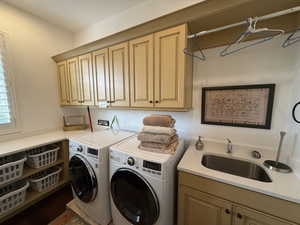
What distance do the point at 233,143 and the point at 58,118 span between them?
2.78 metres

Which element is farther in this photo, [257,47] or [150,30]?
[150,30]

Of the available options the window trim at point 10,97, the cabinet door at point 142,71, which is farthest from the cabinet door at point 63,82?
the cabinet door at point 142,71

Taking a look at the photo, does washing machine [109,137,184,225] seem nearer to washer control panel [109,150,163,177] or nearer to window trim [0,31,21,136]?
washer control panel [109,150,163,177]

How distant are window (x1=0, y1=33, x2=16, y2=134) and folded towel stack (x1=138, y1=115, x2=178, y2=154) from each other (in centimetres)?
191

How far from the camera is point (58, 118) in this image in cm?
237

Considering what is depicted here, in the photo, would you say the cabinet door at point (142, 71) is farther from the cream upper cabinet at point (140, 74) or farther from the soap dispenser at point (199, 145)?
A: the soap dispenser at point (199, 145)

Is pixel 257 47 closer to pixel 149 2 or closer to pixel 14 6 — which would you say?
pixel 149 2

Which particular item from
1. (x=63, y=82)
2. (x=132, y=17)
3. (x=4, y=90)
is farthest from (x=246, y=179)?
(x=4, y=90)

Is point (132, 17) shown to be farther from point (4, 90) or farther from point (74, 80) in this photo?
point (4, 90)

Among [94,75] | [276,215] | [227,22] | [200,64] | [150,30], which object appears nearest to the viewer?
[276,215]

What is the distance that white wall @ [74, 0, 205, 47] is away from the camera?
1.57 m

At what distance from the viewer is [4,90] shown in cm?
174

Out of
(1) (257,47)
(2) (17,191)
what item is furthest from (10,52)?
(1) (257,47)

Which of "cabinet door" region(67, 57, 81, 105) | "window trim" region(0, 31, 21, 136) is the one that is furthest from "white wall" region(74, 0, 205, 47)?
"window trim" region(0, 31, 21, 136)
